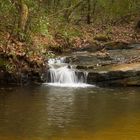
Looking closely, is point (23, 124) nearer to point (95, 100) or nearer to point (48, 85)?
point (95, 100)

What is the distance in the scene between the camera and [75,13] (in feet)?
127

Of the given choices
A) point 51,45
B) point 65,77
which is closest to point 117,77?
point 65,77

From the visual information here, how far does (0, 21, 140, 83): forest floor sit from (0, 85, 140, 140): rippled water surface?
4.09 ft

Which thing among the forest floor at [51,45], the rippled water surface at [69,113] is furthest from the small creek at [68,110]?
the forest floor at [51,45]

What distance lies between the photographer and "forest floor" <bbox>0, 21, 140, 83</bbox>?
1973 cm

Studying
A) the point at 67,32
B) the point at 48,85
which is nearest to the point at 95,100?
the point at 48,85

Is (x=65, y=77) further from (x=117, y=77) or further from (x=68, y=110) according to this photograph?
(x=68, y=110)

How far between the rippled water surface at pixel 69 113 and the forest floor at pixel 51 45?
125cm

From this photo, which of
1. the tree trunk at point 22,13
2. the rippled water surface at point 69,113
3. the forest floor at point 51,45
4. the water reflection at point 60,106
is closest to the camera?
the rippled water surface at point 69,113

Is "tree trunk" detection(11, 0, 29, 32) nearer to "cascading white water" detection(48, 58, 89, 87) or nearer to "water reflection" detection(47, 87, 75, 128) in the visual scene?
"cascading white water" detection(48, 58, 89, 87)

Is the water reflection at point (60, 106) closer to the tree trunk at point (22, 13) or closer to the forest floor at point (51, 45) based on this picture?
the forest floor at point (51, 45)

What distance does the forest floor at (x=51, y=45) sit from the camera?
777 inches

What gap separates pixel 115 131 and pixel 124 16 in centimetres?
2891

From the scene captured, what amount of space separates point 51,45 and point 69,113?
39.1 ft
